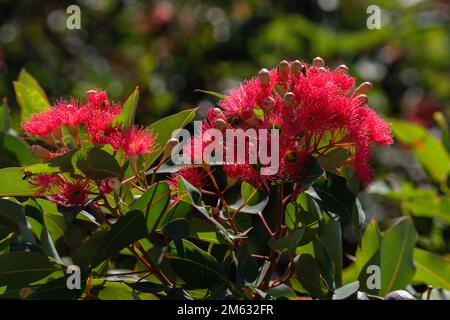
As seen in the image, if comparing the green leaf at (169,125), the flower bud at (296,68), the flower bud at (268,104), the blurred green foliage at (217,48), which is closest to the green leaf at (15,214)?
the green leaf at (169,125)

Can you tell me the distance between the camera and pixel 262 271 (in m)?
1.78

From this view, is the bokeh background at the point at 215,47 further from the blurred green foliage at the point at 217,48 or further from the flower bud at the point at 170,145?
the flower bud at the point at 170,145

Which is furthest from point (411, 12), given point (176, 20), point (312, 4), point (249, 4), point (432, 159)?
point (432, 159)

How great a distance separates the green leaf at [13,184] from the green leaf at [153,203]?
267 millimetres

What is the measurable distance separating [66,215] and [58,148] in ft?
0.71

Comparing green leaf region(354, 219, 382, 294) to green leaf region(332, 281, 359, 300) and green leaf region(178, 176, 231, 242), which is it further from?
green leaf region(178, 176, 231, 242)

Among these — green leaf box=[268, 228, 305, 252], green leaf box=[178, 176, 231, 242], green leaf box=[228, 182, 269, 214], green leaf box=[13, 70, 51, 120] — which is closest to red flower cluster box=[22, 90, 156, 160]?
green leaf box=[178, 176, 231, 242]

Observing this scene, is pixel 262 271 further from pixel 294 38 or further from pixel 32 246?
pixel 294 38

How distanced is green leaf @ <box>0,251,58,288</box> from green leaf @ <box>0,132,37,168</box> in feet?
1.40

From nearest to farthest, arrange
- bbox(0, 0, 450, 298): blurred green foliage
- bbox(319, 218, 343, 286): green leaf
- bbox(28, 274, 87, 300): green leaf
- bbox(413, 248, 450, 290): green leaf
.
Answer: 1. bbox(28, 274, 87, 300): green leaf
2. bbox(319, 218, 343, 286): green leaf
3. bbox(413, 248, 450, 290): green leaf
4. bbox(0, 0, 450, 298): blurred green foliage

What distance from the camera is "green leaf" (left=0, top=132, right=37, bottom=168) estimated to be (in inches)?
81.2

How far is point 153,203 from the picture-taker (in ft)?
5.41

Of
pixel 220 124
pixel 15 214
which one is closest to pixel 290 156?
pixel 220 124

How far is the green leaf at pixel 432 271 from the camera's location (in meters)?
2.29
